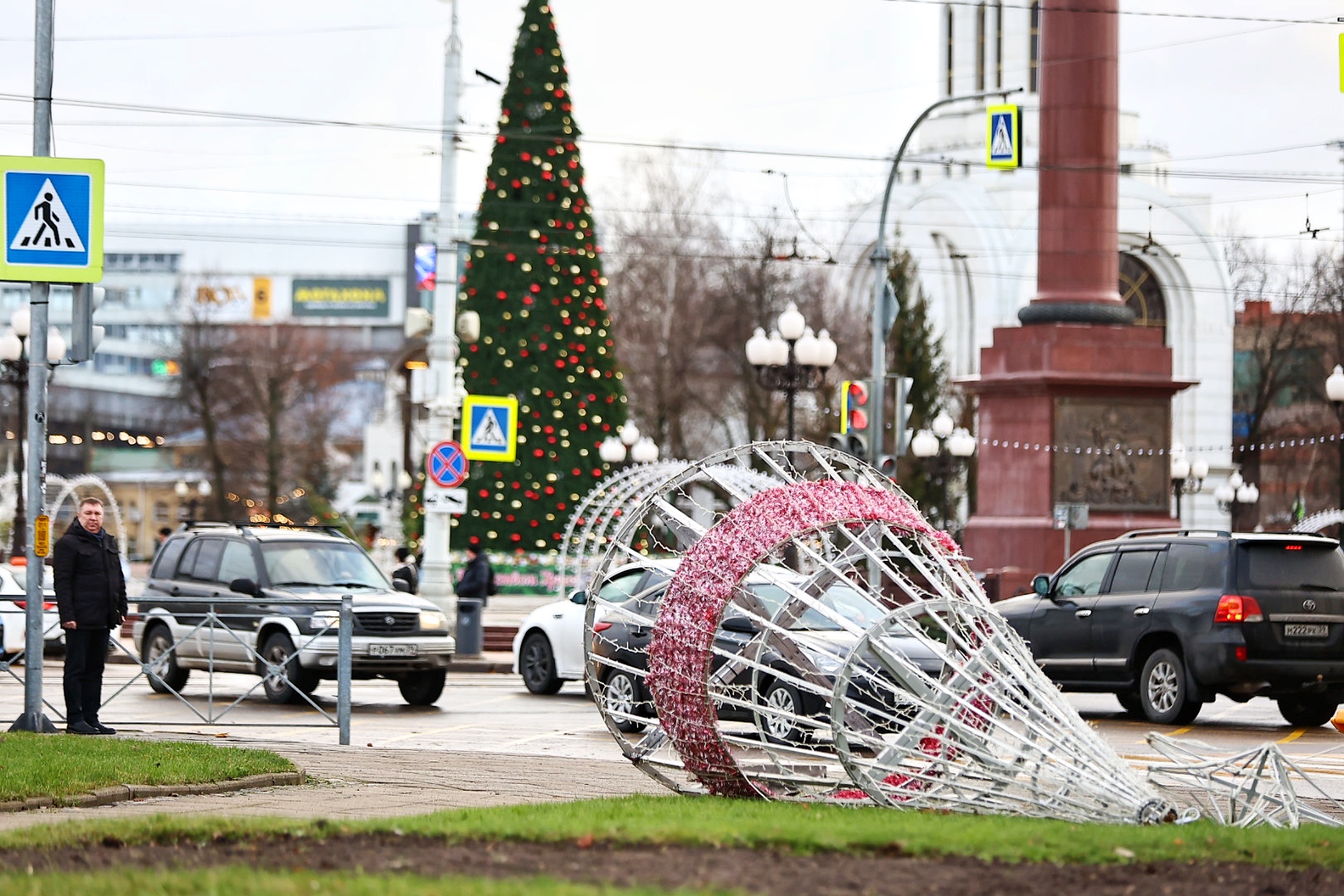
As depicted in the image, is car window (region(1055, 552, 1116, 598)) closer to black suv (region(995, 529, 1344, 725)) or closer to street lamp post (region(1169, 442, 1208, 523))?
black suv (region(995, 529, 1344, 725))

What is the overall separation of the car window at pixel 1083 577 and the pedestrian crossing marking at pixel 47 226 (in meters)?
10.5

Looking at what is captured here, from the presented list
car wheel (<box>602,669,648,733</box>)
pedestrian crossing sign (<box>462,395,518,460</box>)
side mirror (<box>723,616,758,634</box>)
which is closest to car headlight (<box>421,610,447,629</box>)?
car wheel (<box>602,669,648,733</box>)

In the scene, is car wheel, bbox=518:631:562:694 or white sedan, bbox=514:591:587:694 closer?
white sedan, bbox=514:591:587:694

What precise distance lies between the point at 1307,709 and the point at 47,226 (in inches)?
496

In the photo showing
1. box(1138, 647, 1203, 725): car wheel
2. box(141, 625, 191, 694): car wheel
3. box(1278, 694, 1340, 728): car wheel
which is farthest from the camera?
box(141, 625, 191, 694): car wheel

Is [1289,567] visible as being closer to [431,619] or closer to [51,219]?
[431,619]

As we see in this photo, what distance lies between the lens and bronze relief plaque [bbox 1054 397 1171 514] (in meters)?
31.5

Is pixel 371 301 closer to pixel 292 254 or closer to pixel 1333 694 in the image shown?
pixel 292 254

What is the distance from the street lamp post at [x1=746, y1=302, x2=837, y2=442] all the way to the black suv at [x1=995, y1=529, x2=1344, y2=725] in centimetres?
1124

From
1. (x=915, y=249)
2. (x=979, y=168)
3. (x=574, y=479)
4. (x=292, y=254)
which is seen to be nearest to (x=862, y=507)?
(x=574, y=479)

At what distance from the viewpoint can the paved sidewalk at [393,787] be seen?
10883 millimetres

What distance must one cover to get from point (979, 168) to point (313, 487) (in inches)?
1413

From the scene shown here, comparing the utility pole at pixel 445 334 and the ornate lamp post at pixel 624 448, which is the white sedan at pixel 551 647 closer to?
the utility pole at pixel 445 334

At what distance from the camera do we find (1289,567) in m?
19.2
